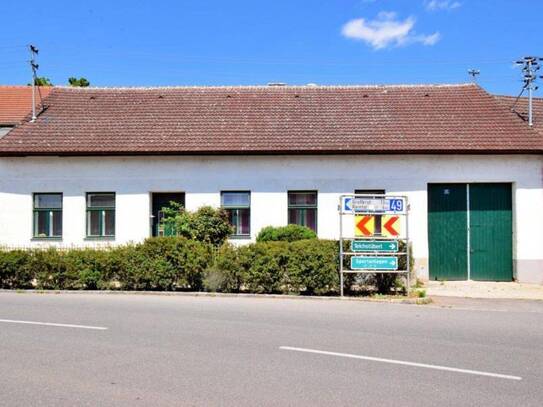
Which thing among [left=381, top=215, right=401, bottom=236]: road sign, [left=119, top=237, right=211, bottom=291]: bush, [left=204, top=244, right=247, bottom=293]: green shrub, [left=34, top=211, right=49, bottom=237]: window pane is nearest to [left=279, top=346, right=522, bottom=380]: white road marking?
[left=204, top=244, right=247, bottom=293]: green shrub

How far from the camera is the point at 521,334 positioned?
1004cm

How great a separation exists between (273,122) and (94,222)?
7085mm

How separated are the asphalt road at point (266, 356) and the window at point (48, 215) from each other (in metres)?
8.57

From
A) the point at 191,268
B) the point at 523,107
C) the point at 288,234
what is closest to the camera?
the point at 191,268

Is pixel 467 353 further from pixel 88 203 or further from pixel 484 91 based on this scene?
pixel 484 91

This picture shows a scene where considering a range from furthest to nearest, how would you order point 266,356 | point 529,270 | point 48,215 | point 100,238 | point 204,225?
point 48,215 < point 100,238 < point 529,270 < point 204,225 < point 266,356

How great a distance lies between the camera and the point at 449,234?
65.8 ft

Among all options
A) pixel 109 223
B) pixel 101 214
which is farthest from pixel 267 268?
pixel 101 214

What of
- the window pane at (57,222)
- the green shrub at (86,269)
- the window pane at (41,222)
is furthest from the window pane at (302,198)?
the window pane at (41,222)

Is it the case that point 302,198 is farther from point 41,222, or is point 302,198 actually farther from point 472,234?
point 41,222

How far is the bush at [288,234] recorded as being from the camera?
1858 cm

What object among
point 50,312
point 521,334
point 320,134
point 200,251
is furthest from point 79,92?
point 521,334

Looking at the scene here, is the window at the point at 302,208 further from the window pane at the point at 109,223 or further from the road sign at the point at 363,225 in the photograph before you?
the window pane at the point at 109,223

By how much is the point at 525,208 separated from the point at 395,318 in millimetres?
10203
